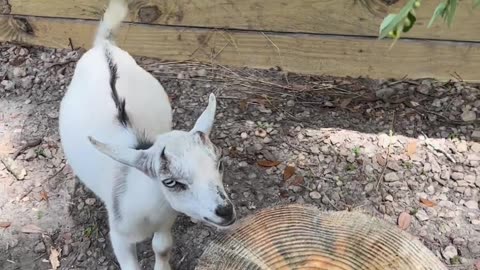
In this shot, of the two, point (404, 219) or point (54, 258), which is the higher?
point (404, 219)

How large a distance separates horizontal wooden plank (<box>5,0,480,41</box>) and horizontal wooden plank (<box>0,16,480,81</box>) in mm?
42

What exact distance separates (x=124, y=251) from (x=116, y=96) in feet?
1.81

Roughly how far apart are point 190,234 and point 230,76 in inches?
37.9

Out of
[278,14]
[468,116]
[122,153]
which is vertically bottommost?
[468,116]

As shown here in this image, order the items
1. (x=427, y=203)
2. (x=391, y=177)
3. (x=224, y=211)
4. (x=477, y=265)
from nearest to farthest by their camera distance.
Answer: (x=224, y=211)
(x=477, y=265)
(x=427, y=203)
(x=391, y=177)

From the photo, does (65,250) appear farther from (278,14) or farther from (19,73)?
(278,14)

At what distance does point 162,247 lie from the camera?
2.50 metres

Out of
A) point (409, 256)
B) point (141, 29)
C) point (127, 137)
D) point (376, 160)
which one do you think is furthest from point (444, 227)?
point (141, 29)

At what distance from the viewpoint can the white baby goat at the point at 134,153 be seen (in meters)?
1.95

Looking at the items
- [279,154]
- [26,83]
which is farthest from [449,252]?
[26,83]

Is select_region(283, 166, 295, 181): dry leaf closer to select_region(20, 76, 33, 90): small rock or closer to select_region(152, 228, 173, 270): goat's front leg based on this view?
select_region(152, 228, 173, 270): goat's front leg

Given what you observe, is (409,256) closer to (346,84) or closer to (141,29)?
(346,84)

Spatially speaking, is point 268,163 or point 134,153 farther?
point 268,163

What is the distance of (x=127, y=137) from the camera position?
2266 mm
